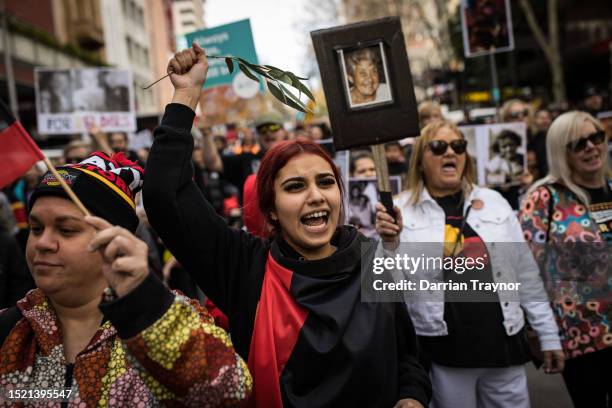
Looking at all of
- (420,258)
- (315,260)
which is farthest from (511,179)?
(315,260)

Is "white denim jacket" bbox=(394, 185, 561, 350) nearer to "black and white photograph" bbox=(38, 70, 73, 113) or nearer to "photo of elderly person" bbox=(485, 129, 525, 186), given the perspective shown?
"photo of elderly person" bbox=(485, 129, 525, 186)

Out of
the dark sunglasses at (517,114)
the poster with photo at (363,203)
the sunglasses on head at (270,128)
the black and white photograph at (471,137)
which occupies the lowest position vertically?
the poster with photo at (363,203)

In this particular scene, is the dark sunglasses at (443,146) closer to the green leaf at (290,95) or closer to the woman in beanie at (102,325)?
the green leaf at (290,95)

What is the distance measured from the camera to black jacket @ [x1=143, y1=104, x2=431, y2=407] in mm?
1906

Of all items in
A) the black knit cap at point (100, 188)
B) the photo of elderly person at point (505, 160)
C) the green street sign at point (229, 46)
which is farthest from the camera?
the green street sign at point (229, 46)

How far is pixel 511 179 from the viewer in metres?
5.12

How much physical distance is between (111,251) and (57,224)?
0.38 m

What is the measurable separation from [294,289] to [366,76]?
1065 millimetres

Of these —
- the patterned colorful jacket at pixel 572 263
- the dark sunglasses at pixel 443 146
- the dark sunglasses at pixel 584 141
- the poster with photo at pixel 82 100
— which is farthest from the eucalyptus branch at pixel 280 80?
the poster with photo at pixel 82 100

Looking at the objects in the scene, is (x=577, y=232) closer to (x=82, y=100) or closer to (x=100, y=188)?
(x=100, y=188)

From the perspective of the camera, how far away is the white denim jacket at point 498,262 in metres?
2.92

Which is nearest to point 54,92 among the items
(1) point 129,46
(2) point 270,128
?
(2) point 270,128

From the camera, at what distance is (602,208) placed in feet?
10.7

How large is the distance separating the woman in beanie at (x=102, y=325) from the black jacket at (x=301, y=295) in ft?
0.49
